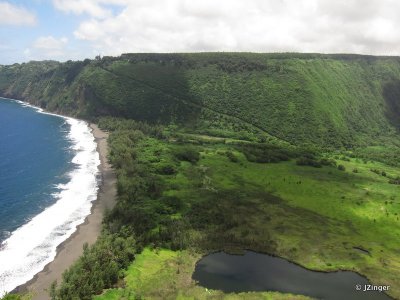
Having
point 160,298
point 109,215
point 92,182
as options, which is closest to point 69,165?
point 92,182

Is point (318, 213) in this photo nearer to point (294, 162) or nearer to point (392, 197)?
point (392, 197)

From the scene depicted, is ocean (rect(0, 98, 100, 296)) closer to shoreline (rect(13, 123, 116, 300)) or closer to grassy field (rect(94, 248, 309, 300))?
shoreline (rect(13, 123, 116, 300))

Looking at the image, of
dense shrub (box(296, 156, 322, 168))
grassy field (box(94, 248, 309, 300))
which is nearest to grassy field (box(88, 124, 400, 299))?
grassy field (box(94, 248, 309, 300))

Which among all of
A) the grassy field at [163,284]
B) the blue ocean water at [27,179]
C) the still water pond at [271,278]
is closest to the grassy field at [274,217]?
the grassy field at [163,284]

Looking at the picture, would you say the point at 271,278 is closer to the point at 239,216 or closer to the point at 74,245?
the point at 239,216

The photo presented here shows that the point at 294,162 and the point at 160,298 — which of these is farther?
the point at 294,162

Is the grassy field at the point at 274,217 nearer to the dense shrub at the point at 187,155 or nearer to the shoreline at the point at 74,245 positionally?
the dense shrub at the point at 187,155
